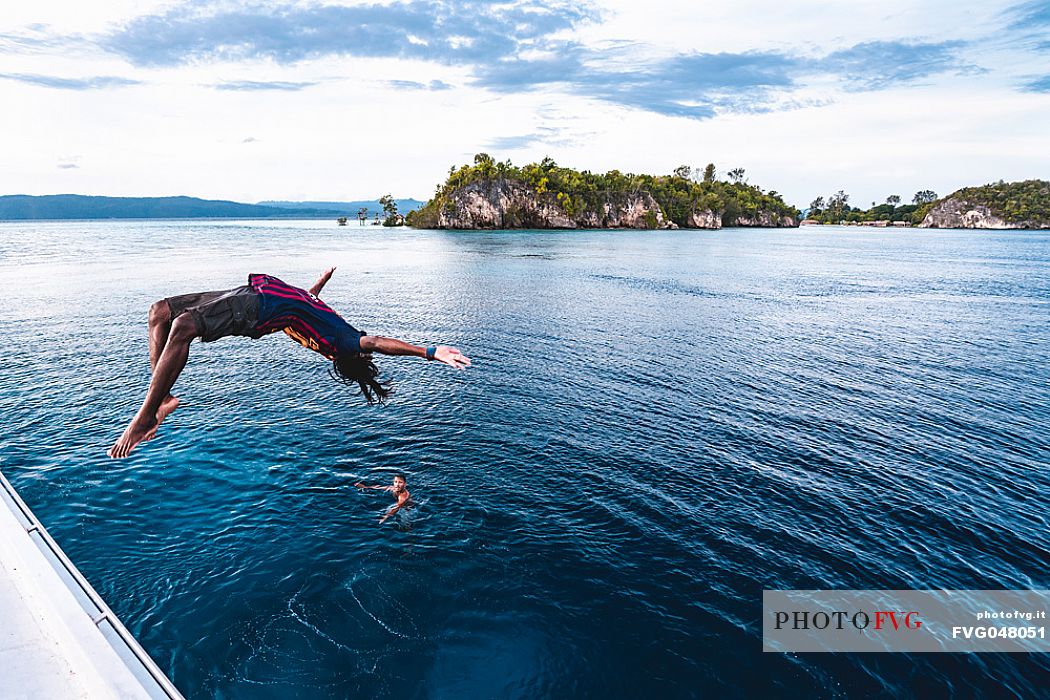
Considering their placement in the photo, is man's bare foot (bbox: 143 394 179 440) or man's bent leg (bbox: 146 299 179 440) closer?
man's bent leg (bbox: 146 299 179 440)

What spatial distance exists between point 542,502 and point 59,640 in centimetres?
1285

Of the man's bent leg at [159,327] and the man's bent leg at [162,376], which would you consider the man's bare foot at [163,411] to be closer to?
the man's bent leg at [162,376]

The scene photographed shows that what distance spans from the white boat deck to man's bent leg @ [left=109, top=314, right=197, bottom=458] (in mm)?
Answer: 2138

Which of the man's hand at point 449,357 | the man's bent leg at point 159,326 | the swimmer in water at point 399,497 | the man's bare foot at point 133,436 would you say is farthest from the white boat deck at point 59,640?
the swimmer in water at point 399,497

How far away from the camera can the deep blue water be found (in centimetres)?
1237

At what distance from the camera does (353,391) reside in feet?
92.5

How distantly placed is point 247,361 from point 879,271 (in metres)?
87.5

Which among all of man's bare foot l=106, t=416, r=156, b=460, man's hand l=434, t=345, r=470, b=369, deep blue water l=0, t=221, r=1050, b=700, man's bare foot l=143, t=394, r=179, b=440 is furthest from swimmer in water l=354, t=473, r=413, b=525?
man's hand l=434, t=345, r=470, b=369

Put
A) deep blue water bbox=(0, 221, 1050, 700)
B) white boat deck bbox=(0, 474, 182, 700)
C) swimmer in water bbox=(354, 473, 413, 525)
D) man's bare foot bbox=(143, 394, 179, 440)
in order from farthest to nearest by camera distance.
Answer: swimmer in water bbox=(354, 473, 413, 525) → deep blue water bbox=(0, 221, 1050, 700) → man's bare foot bbox=(143, 394, 179, 440) → white boat deck bbox=(0, 474, 182, 700)

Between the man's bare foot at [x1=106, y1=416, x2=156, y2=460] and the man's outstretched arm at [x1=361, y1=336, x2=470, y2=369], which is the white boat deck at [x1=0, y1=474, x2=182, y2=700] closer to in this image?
the man's bare foot at [x1=106, y1=416, x2=156, y2=460]

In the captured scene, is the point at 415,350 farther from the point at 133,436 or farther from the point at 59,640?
the point at 59,640

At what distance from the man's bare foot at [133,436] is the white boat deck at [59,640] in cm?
199

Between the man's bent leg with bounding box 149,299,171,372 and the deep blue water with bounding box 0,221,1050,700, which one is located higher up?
the man's bent leg with bounding box 149,299,171,372

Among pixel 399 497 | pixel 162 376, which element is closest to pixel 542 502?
pixel 399 497
